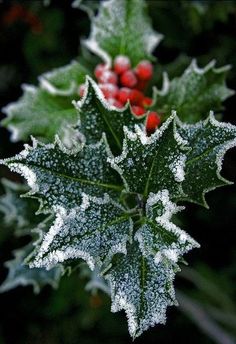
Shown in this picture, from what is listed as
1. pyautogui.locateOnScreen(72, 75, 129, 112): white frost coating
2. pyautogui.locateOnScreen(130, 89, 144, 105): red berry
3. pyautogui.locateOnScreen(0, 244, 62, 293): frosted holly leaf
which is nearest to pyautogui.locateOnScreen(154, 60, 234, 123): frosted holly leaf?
pyautogui.locateOnScreen(130, 89, 144, 105): red berry

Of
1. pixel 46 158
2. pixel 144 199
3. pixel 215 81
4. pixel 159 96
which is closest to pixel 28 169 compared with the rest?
pixel 46 158

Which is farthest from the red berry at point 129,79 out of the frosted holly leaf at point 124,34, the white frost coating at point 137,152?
the white frost coating at point 137,152

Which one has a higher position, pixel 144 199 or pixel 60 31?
pixel 60 31

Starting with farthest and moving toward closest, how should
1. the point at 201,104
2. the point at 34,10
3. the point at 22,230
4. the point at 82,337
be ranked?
the point at 82,337
the point at 34,10
the point at 22,230
the point at 201,104

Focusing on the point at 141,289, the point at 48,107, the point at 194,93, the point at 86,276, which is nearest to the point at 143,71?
the point at 194,93

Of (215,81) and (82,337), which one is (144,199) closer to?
(215,81)

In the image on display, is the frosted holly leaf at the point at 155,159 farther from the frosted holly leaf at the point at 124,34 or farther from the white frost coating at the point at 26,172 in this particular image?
the frosted holly leaf at the point at 124,34
